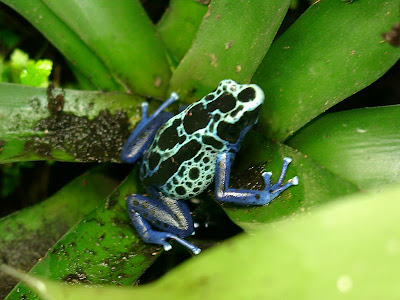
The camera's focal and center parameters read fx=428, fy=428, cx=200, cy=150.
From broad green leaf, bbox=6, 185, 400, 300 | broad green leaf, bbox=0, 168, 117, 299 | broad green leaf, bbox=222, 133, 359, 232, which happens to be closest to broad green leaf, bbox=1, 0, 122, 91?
broad green leaf, bbox=0, 168, 117, 299

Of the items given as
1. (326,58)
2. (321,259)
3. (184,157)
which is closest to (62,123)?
(184,157)

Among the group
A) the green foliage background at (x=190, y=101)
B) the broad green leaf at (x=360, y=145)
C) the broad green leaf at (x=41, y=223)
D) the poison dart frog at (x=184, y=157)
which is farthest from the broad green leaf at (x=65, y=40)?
the broad green leaf at (x=360, y=145)

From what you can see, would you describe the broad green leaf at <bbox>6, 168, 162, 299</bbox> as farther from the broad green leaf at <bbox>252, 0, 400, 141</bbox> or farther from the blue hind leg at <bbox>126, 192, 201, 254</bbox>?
the broad green leaf at <bbox>252, 0, 400, 141</bbox>

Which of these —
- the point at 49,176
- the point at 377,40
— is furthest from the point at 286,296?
the point at 49,176

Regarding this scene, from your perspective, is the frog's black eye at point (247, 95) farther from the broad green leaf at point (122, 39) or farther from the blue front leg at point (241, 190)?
the broad green leaf at point (122, 39)

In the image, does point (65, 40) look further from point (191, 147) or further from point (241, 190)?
point (241, 190)
